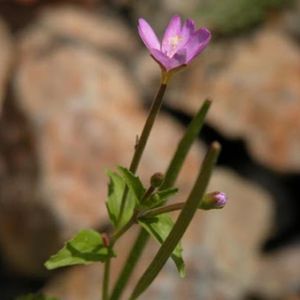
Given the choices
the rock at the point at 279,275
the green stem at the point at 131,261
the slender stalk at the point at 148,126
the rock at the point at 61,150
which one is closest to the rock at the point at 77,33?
the rock at the point at 61,150

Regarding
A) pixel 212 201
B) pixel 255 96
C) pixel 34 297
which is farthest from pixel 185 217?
pixel 255 96

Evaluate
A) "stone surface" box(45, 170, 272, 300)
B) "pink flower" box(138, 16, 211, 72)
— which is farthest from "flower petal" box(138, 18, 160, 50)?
"stone surface" box(45, 170, 272, 300)

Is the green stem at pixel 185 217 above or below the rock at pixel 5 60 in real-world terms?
above

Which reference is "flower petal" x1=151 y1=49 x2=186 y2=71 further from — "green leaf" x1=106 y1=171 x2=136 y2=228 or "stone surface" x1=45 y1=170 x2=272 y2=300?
"stone surface" x1=45 y1=170 x2=272 y2=300

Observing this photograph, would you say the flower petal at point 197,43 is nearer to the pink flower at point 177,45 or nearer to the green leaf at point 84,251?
the pink flower at point 177,45

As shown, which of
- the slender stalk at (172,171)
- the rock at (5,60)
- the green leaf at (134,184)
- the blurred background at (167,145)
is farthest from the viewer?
the rock at (5,60)

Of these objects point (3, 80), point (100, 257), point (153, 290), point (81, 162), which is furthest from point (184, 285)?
point (100, 257)
